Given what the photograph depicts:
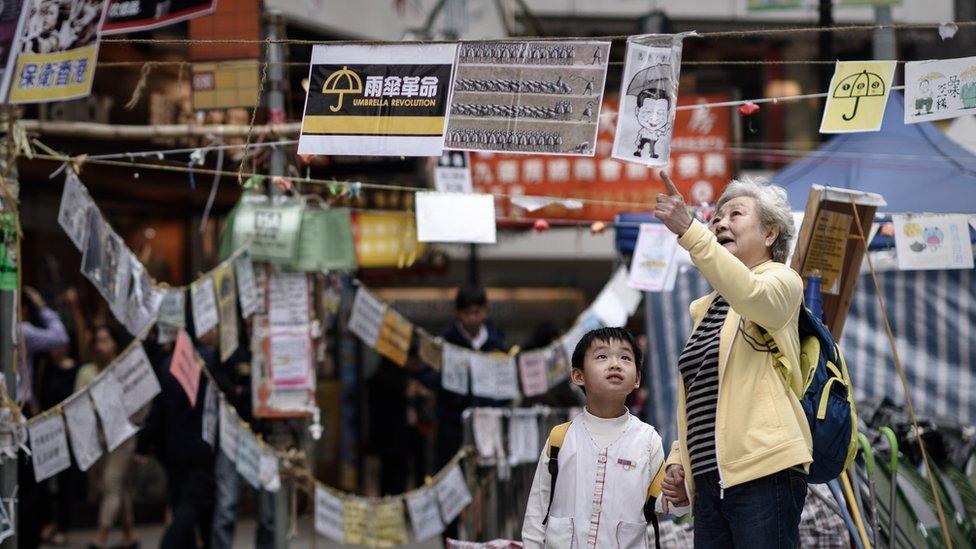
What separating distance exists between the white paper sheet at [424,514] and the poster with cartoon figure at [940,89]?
4.64m

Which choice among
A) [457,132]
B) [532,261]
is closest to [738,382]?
[457,132]

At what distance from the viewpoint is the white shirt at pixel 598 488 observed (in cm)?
514

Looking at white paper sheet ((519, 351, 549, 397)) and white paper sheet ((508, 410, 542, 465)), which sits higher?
white paper sheet ((519, 351, 549, 397))

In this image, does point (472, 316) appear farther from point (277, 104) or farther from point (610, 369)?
point (610, 369)

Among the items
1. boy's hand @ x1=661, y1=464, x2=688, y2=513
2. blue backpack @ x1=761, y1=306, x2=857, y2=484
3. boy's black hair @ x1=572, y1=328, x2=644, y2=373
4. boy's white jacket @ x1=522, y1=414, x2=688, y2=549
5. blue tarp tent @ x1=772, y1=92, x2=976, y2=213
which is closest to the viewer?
blue backpack @ x1=761, y1=306, x2=857, y2=484

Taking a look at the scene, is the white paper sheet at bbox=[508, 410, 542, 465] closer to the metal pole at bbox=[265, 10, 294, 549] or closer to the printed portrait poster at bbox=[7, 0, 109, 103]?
the metal pole at bbox=[265, 10, 294, 549]

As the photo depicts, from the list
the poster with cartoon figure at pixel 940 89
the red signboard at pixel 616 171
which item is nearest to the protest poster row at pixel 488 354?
the red signboard at pixel 616 171

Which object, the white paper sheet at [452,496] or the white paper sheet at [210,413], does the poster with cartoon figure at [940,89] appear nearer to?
the white paper sheet at [452,496]

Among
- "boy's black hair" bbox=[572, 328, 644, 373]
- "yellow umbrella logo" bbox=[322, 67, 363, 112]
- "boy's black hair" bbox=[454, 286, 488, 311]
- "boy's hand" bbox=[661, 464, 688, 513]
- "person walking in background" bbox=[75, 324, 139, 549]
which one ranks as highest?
"yellow umbrella logo" bbox=[322, 67, 363, 112]

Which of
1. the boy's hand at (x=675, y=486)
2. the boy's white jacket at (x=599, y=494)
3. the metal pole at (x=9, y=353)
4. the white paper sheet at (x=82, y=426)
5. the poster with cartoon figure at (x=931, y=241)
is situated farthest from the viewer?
the white paper sheet at (x=82, y=426)

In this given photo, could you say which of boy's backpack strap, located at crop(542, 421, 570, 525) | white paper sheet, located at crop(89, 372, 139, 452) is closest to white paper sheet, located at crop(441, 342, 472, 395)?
white paper sheet, located at crop(89, 372, 139, 452)

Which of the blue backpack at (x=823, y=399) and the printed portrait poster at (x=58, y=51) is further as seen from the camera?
the printed portrait poster at (x=58, y=51)

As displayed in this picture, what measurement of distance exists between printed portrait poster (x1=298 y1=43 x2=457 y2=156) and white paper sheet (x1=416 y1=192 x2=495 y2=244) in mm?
1909

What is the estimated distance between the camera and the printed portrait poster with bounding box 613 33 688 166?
5766 mm
